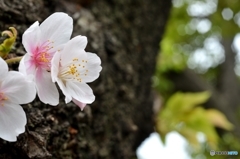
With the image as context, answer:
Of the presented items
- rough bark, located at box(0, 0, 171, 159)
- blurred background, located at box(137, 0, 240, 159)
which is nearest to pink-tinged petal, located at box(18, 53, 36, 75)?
rough bark, located at box(0, 0, 171, 159)

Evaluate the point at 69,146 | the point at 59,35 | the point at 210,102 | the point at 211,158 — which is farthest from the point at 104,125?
the point at 211,158

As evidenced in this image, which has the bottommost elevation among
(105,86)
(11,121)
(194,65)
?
(194,65)

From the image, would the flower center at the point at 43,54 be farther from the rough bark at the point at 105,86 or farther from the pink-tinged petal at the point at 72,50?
the rough bark at the point at 105,86

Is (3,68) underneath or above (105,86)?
above

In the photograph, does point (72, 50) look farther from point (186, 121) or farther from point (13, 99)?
point (186, 121)

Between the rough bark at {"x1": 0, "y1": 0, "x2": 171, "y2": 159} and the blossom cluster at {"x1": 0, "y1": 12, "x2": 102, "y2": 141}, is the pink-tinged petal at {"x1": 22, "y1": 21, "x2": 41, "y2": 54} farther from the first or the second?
the rough bark at {"x1": 0, "y1": 0, "x2": 171, "y2": 159}

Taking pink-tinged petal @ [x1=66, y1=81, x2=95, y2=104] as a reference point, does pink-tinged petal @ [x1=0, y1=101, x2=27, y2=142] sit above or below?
below

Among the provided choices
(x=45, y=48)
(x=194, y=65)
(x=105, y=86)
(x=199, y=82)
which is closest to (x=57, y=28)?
(x=45, y=48)
